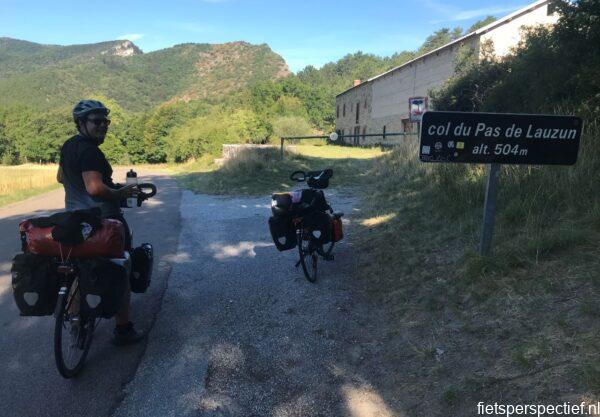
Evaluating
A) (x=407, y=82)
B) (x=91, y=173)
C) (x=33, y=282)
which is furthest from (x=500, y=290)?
(x=407, y=82)

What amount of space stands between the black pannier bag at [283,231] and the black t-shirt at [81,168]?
193 cm

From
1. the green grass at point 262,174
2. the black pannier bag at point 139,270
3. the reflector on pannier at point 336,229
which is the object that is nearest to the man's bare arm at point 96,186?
the black pannier bag at point 139,270

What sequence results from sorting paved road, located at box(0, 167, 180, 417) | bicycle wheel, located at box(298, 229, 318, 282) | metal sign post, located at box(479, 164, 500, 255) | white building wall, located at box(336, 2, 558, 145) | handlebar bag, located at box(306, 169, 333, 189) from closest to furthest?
paved road, located at box(0, 167, 180, 417) < metal sign post, located at box(479, 164, 500, 255) < bicycle wheel, located at box(298, 229, 318, 282) < handlebar bag, located at box(306, 169, 333, 189) < white building wall, located at box(336, 2, 558, 145)

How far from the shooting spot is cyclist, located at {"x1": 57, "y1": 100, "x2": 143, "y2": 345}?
3174 mm

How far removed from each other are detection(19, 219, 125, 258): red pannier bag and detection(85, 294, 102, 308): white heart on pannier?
0.28 metres

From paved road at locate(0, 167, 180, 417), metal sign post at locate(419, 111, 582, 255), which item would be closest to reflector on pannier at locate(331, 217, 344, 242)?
metal sign post at locate(419, 111, 582, 255)

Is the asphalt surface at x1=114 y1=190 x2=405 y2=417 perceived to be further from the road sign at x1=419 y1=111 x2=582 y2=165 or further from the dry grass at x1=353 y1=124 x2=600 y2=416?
the road sign at x1=419 y1=111 x2=582 y2=165

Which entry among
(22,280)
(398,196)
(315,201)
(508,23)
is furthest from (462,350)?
(508,23)

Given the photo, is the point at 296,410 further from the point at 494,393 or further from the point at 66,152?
the point at 66,152

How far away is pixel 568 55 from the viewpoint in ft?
22.4

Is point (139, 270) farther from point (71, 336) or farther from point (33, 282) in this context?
point (33, 282)

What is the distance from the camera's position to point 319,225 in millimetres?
5047

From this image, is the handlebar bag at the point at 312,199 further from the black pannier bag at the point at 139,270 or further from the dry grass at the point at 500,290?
the black pannier bag at the point at 139,270

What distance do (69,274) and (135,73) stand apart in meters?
127
